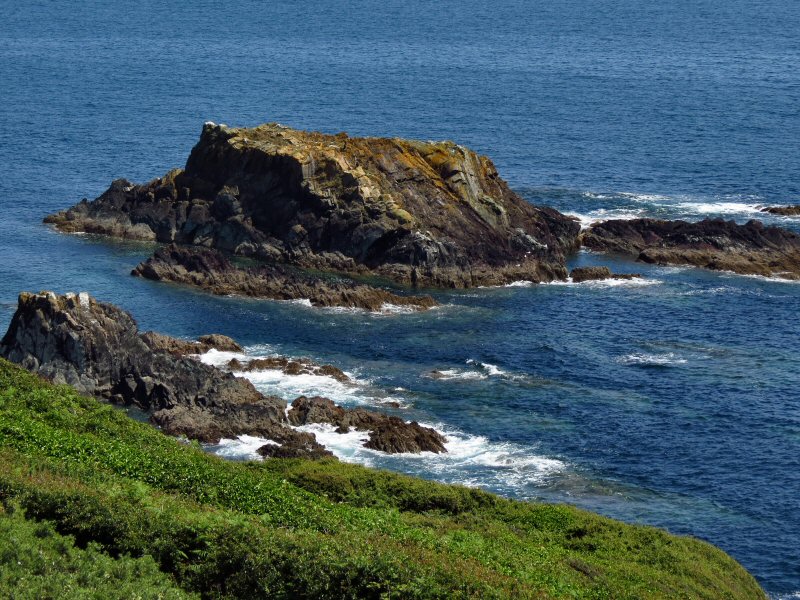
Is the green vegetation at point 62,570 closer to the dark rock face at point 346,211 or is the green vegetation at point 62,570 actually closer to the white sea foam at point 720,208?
the dark rock face at point 346,211

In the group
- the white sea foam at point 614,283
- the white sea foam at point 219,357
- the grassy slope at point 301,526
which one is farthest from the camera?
the white sea foam at point 614,283

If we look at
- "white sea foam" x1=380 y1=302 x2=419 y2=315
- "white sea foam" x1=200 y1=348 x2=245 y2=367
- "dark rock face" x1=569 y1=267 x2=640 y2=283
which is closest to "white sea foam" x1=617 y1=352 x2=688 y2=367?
"white sea foam" x1=380 y1=302 x2=419 y2=315

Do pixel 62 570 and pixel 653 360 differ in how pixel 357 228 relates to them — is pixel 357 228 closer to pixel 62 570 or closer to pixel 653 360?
pixel 653 360

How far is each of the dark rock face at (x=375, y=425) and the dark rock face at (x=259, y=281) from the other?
2514 centimetres

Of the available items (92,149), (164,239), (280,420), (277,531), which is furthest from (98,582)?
(92,149)

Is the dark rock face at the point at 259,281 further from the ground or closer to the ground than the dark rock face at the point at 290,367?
further from the ground

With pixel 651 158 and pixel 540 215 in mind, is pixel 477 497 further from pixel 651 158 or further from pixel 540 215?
pixel 651 158

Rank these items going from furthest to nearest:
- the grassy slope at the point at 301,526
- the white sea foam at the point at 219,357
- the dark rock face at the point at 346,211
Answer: the dark rock face at the point at 346,211, the white sea foam at the point at 219,357, the grassy slope at the point at 301,526

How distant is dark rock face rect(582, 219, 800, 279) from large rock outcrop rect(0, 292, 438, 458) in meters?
51.6

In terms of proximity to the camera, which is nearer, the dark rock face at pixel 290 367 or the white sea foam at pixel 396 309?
the dark rock face at pixel 290 367

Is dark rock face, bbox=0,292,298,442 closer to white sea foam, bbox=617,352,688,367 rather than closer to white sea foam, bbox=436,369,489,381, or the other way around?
white sea foam, bbox=436,369,489,381

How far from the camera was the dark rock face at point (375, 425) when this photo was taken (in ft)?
252

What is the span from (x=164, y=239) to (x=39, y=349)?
41.9 metres

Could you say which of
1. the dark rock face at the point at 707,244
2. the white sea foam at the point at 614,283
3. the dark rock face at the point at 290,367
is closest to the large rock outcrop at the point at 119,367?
the dark rock face at the point at 290,367
